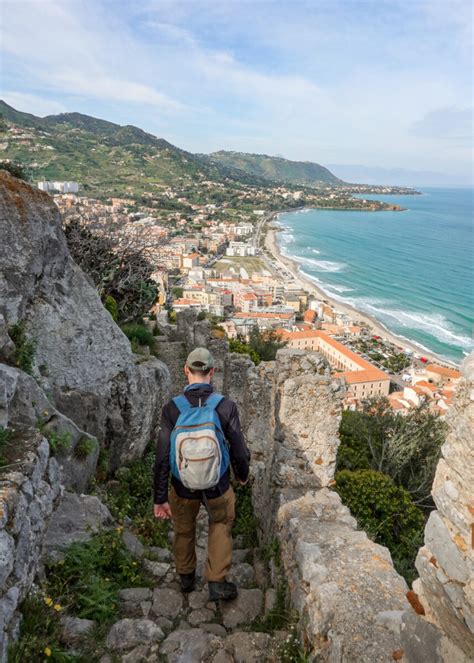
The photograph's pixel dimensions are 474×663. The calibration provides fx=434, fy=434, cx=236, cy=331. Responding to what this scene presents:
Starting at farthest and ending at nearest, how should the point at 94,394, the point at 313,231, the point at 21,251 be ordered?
the point at 313,231 < the point at 94,394 < the point at 21,251

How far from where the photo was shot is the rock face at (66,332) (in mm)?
6406

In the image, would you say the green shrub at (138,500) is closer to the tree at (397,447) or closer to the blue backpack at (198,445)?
the blue backpack at (198,445)

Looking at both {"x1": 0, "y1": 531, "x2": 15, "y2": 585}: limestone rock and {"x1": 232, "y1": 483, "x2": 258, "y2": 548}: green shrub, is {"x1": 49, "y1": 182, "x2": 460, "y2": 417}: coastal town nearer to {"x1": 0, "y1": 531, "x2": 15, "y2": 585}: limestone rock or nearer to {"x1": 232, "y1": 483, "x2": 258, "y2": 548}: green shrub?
{"x1": 232, "y1": 483, "x2": 258, "y2": 548}: green shrub

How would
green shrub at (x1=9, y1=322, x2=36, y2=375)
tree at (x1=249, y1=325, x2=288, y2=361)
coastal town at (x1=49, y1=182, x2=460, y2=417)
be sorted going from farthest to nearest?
tree at (x1=249, y1=325, x2=288, y2=361) → coastal town at (x1=49, y1=182, x2=460, y2=417) → green shrub at (x1=9, y1=322, x2=36, y2=375)

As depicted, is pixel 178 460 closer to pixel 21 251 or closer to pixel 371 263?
pixel 21 251

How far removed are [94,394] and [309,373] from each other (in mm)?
3546

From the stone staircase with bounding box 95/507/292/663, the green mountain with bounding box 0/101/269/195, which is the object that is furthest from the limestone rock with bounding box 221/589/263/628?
the green mountain with bounding box 0/101/269/195

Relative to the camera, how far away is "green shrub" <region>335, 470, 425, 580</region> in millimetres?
8250

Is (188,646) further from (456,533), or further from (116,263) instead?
(116,263)

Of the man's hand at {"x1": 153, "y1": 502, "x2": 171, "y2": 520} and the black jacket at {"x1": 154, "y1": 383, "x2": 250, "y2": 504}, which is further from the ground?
the black jacket at {"x1": 154, "y1": 383, "x2": 250, "y2": 504}

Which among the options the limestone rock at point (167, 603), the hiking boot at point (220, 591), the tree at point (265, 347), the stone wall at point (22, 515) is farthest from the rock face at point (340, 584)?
the tree at point (265, 347)

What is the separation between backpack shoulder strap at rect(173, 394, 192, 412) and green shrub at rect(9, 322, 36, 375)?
10.3ft

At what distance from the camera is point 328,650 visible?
9.37 feet

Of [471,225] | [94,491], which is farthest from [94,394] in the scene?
[471,225]
